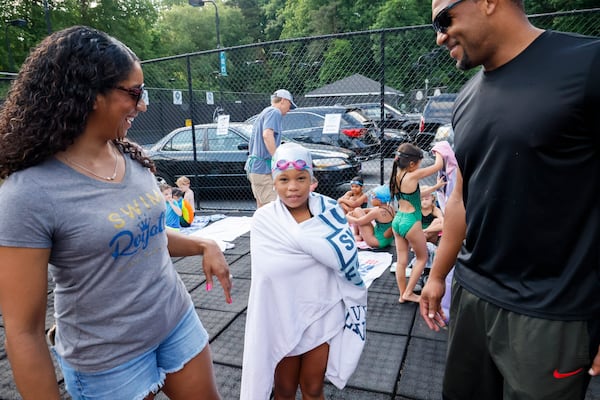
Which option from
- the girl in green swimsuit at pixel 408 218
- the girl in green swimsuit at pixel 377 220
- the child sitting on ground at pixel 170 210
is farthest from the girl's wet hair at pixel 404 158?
the child sitting on ground at pixel 170 210

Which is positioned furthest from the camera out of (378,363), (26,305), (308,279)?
(378,363)

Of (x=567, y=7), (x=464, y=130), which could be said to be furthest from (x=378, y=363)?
(x=567, y=7)

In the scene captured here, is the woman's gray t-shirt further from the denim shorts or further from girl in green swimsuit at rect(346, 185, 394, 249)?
girl in green swimsuit at rect(346, 185, 394, 249)

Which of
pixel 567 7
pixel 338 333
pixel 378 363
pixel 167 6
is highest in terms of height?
pixel 167 6

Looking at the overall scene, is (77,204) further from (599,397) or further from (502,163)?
(599,397)

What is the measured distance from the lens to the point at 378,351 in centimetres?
313

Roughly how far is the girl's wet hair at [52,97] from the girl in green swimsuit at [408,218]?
3040 mm

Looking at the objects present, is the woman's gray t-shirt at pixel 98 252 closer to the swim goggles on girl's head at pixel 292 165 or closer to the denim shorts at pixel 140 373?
the denim shorts at pixel 140 373

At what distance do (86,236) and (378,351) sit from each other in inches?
94.1

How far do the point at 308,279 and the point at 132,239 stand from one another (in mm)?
960

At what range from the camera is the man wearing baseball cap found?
5980 millimetres

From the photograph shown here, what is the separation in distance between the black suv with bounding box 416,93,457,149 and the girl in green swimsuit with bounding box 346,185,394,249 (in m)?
5.52

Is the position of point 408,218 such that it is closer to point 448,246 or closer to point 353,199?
point 353,199

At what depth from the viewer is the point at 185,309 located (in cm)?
183
